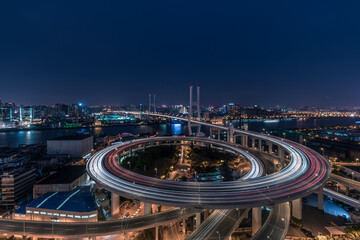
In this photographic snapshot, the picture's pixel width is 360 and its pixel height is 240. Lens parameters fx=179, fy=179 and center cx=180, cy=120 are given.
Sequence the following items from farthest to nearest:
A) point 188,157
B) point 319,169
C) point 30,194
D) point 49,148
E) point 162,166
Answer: point 49,148 < point 188,157 < point 162,166 < point 30,194 < point 319,169

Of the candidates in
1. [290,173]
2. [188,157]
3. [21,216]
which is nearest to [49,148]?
[21,216]

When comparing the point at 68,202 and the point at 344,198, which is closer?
the point at 68,202

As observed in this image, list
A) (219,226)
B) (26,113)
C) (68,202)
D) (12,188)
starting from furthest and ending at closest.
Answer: (26,113) → (12,188) → (68,202) → (219,226)

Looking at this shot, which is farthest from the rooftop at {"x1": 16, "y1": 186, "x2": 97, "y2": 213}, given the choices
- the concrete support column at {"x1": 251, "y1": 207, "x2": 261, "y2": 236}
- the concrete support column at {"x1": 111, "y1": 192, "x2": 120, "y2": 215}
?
the concrete support column at {"x1": 251, "y1": 207, "x2": 261, "y2": 236}

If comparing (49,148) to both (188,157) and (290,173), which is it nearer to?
(188,157)

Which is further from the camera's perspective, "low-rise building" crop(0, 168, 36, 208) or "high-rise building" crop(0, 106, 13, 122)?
"high-rise building" crop(0, 106, 13, 122)

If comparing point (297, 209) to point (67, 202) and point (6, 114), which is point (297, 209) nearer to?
point (67, 202)

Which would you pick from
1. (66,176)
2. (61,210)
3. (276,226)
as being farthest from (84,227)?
(276,226)

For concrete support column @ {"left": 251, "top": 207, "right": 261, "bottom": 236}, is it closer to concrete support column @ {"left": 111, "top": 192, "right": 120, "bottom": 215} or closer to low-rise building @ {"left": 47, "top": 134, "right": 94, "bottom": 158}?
concrete support column @ {"left": 111, "top": 192, "right": 120, "bottom": 215}
